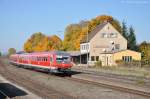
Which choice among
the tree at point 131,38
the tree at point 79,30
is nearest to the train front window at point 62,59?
the tree at point 79,30

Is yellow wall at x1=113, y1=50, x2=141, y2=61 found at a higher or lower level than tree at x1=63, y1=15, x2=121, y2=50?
lower

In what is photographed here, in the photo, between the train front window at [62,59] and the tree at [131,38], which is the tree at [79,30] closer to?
the tree at [131,38]

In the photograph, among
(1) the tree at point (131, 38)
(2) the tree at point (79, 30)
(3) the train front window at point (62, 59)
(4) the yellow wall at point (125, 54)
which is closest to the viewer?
(3) the train front window at point (62, 59)

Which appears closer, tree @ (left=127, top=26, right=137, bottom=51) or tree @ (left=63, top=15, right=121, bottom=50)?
tree @ (left=127, top=26, right=137, bottom=51)

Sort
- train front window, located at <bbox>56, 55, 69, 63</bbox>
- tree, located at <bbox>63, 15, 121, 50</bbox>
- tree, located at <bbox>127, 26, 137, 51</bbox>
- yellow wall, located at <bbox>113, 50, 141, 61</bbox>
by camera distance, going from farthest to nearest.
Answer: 1. tree, located at <bbox>63, 15, 121, 50</bbox>
2. tree, located at <bbox>127, 26, 137, 51</bbox>
3. yellow wall, located at <bbox>113, 50, 141, 61</bbox>
4. train front window, located at <bbox>56, 55, 69, 63</bbox>

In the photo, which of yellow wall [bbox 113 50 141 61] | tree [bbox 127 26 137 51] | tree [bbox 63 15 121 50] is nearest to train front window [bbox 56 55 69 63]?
yellow wall [bbox 113 50 141 61]

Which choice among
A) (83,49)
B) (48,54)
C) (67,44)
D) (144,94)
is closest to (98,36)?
(83,49)

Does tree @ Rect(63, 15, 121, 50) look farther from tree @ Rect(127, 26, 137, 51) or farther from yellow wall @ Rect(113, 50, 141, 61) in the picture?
yellow wall @ Rect(113, 50, 141, 61)

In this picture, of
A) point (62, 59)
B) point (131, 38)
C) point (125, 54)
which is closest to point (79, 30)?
point (131, 38)

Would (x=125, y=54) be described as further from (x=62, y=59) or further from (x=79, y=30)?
(x=79, y=30)

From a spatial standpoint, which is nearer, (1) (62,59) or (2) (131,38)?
(1) (62,59)

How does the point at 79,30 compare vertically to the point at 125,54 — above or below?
above

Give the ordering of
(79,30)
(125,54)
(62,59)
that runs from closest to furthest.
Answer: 1. (62,59)
2. (125,54)
3. (79,30)

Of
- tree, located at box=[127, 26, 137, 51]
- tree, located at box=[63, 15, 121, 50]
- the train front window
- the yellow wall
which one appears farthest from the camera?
tree, located at box=[63, 15, 121, 50]
